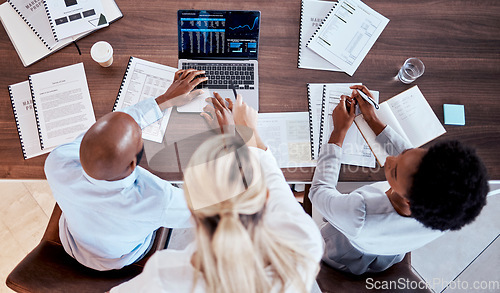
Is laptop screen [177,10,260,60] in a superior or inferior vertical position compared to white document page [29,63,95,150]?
superior

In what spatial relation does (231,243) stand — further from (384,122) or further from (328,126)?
(384,122)

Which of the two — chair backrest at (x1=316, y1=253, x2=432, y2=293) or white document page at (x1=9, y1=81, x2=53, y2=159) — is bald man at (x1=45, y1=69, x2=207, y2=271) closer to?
white document page at (x1=9, y1=81, x2=53, y2=159)

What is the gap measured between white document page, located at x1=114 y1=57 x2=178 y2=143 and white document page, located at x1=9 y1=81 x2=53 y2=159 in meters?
0.33

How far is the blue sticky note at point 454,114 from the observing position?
141 cm

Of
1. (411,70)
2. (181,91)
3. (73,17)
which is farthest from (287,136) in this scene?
(73,17)

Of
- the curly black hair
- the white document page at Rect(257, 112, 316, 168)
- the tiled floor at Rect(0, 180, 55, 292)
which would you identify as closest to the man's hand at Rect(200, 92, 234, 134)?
the white document page at Rect(257, 112, 316, 168)

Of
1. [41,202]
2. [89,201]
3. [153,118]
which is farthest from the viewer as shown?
[41,202]

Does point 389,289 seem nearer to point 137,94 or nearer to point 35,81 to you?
point 137,94

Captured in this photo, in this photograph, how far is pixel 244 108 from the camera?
1.37 m

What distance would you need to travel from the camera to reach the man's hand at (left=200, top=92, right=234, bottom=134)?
1.36 metres

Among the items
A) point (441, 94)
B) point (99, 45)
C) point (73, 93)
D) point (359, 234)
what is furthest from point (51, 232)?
point (441, 94)

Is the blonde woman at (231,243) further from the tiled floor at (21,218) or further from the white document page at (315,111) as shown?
the tiled floor at (21,218)

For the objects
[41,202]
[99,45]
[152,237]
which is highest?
[99,45]

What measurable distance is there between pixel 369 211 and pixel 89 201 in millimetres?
911
